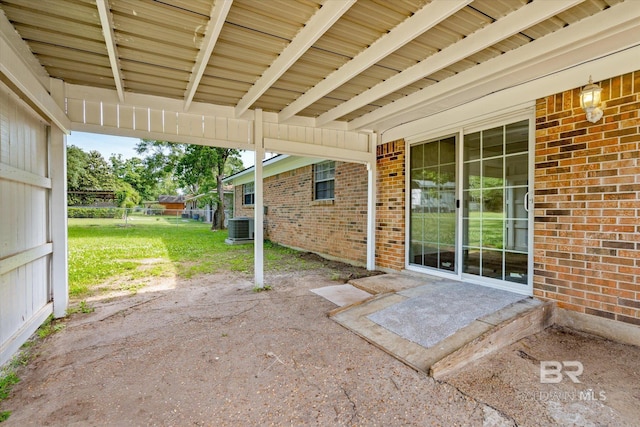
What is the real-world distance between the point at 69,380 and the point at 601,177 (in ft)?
16.9

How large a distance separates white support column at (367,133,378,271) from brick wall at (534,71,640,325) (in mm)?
2792

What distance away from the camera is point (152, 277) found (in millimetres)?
5902

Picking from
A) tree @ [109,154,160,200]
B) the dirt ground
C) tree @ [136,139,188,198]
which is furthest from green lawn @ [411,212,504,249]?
tree @ [109,154,160,200]

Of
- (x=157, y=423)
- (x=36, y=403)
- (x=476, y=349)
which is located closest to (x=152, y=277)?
(x=36, y=403)

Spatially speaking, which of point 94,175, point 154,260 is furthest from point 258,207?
point 94,175

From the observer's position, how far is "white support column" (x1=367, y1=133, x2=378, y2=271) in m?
5.89

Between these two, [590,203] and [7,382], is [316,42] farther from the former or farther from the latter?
[7,382]

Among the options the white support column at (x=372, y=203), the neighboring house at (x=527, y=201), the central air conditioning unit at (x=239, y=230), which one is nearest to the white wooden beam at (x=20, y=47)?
the white support column at (x=372, y=203)

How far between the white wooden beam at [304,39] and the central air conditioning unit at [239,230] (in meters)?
7.84

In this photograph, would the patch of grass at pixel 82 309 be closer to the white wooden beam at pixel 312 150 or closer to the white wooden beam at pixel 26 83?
the white wooden beam at pixel 26 83

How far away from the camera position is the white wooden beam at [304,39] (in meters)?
2.37

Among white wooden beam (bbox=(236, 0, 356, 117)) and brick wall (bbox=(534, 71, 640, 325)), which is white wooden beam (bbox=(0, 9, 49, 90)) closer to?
white wooden beam (bbox=(236, 0, 356, 117))

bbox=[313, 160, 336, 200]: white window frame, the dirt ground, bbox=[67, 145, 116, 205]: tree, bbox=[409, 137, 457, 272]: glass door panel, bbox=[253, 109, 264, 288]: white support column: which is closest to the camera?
the dirt ground

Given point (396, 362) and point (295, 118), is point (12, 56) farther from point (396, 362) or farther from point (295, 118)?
point (396, 362)
